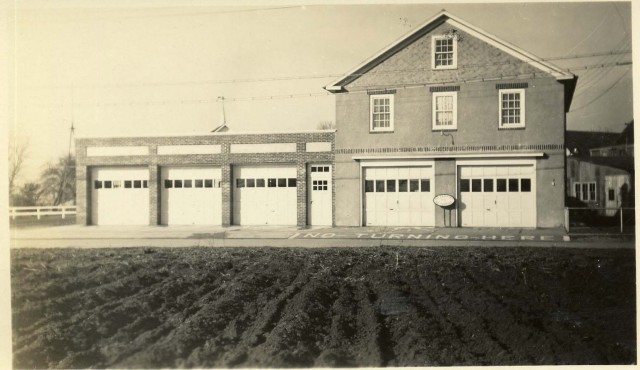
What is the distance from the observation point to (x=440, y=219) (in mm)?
14039

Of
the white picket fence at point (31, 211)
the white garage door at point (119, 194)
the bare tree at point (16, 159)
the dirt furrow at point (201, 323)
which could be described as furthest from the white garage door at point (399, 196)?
the bare tree at point (16, 159)

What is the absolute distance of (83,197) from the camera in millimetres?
15750

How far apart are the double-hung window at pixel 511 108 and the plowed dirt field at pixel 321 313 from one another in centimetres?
603

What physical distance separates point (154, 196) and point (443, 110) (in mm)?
10077

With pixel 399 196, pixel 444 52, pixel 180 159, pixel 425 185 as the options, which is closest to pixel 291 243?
pixel 399 196

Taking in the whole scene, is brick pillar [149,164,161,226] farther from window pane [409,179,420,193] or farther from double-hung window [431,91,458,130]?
double-hung window [431,91,458,130]

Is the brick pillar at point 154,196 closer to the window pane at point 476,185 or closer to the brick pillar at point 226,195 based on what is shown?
the brick pillar at point 226,195

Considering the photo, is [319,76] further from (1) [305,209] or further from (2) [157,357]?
(2) [157,357]


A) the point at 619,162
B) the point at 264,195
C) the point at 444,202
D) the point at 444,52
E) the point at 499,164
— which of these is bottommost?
the point at 444,202

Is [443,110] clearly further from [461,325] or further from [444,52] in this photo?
[461,325]

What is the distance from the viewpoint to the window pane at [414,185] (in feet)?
47.0

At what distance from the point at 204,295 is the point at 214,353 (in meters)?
1.65

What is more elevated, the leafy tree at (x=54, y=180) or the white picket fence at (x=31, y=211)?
the leafy tree at (x=54, y=180)

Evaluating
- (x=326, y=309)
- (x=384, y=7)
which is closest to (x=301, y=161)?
(x=384, y=7)
